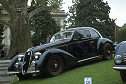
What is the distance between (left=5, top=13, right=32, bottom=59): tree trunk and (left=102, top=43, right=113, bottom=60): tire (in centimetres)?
581

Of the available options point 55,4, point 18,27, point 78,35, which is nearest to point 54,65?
point 78,35

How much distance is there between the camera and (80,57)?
345 inches

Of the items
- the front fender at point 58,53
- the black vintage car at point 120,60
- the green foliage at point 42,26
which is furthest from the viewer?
the green foliage at point 42,26

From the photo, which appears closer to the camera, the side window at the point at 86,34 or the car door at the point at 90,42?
the car door at the point at 90,42

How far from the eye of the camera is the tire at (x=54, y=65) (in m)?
7.35

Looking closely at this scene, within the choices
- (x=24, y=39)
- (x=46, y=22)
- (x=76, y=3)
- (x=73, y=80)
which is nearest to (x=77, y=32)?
(x=73, y=80)

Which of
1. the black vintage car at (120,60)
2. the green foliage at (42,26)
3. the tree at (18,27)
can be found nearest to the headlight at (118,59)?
the black vintage car at (120,60)

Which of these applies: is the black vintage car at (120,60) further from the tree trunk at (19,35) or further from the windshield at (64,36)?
the tree trunk at (19,35)

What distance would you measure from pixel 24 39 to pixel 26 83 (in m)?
6.75

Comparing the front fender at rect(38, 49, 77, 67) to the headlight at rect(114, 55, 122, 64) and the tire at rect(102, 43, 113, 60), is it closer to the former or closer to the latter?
the tire at rect(102, 43, 113, 60)

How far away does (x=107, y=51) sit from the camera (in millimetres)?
10039

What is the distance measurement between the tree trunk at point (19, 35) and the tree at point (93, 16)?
94.7 ft

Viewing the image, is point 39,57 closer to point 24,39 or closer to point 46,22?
point 24,39

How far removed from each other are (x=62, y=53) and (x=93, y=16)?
36669 millimetres
